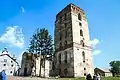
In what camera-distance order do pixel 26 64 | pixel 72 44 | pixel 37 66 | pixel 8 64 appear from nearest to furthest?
1. pixel 72 44
2. pixel 37 66
3. pixel 26 64
4. pixel 8 64

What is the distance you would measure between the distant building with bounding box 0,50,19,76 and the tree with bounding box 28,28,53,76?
19.5 metres

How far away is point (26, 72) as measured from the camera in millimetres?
52812

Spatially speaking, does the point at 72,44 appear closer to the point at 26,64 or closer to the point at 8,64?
the point at 26,64

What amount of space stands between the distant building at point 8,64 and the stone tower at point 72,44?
21.5 metres

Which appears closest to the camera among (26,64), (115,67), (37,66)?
(37,66)

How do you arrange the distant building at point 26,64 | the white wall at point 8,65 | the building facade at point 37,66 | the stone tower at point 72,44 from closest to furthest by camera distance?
the stone tower at point 72,44 < the building facade at point 37,66 < the distant building at point 26,64 < the white wall at point 8,65

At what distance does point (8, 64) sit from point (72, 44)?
1145 inches

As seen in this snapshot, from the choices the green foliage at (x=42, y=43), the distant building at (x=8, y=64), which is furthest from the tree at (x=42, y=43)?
the distant building at (x=8, y=64)

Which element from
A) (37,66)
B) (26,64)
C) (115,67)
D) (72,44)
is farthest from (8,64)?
(115,67)

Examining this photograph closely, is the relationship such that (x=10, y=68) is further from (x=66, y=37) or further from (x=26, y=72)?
(x=66, y=37)

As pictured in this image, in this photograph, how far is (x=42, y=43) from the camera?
4650 centimetres

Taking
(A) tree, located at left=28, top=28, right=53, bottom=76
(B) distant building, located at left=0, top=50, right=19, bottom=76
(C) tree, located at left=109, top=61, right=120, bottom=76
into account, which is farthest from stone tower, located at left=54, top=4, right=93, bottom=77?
(C) tree, located at left=109, top=61, right=120, bottom=76

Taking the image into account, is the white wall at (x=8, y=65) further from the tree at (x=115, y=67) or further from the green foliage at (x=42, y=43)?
the tree at (x=115, y=67)

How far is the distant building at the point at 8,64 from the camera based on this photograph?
61369 millimetres
